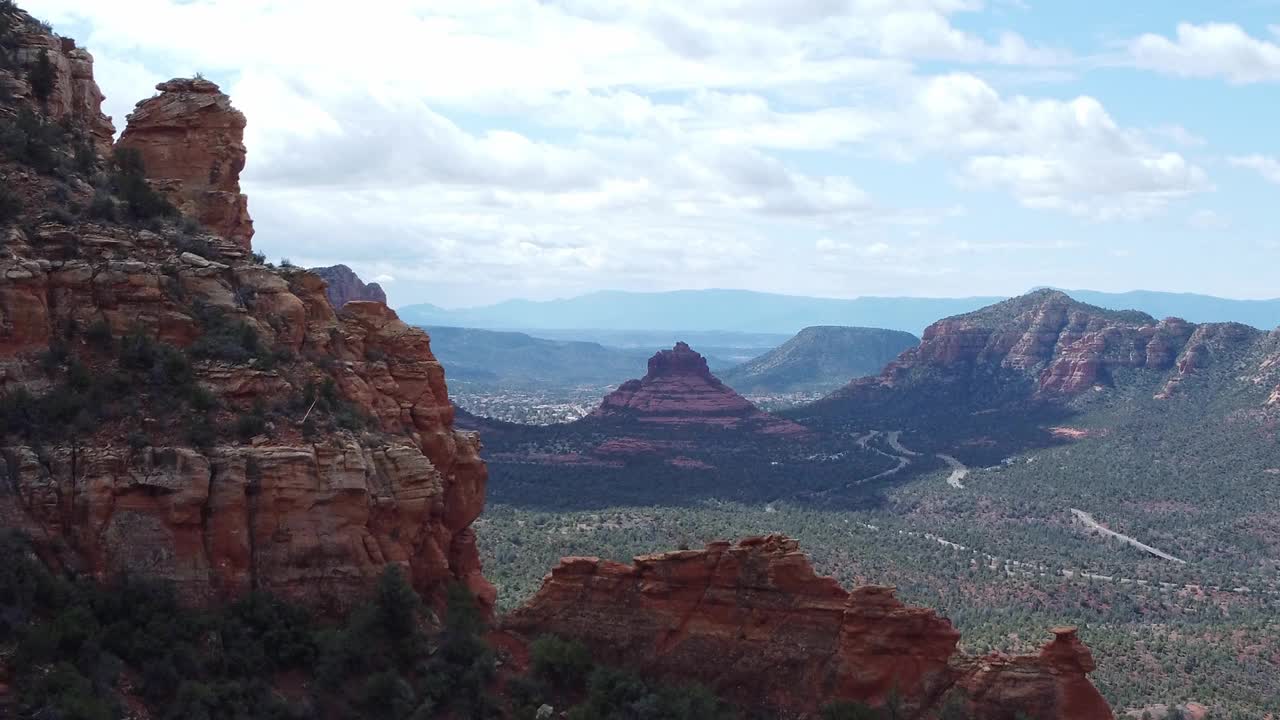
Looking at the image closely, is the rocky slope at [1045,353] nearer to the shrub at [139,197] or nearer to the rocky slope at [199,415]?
the rocky slope at [199,415]

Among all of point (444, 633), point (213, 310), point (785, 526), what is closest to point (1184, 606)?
point (785, 526)

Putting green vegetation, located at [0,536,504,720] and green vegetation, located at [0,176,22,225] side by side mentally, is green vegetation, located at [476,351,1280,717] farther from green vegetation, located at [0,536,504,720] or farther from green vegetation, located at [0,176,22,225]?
green vegetation, located at [0,176,22,225]

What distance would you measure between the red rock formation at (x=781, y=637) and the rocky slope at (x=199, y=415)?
125 inches

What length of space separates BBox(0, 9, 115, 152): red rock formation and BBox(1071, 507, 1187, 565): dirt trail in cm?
7148

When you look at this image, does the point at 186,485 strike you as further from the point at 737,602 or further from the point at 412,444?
the point at 737,602

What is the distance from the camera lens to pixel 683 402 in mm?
141750

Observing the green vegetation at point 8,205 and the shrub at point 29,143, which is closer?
the green vegetation at point 8,205

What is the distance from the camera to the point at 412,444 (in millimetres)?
27625

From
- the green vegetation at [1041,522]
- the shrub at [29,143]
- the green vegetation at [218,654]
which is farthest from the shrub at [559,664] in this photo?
the green vegetation at [1041,522]

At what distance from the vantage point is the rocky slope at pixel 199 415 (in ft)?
78.0

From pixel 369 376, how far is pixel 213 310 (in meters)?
3.91

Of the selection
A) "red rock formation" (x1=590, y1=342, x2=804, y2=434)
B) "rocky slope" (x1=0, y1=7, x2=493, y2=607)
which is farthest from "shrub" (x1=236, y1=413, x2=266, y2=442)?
"red rock formation" (x1=590, y1=342, x2=804, y2=434)

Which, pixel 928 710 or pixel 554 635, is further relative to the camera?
pixel 554 635

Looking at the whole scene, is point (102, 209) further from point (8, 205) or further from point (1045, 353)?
point (1045, 353)
